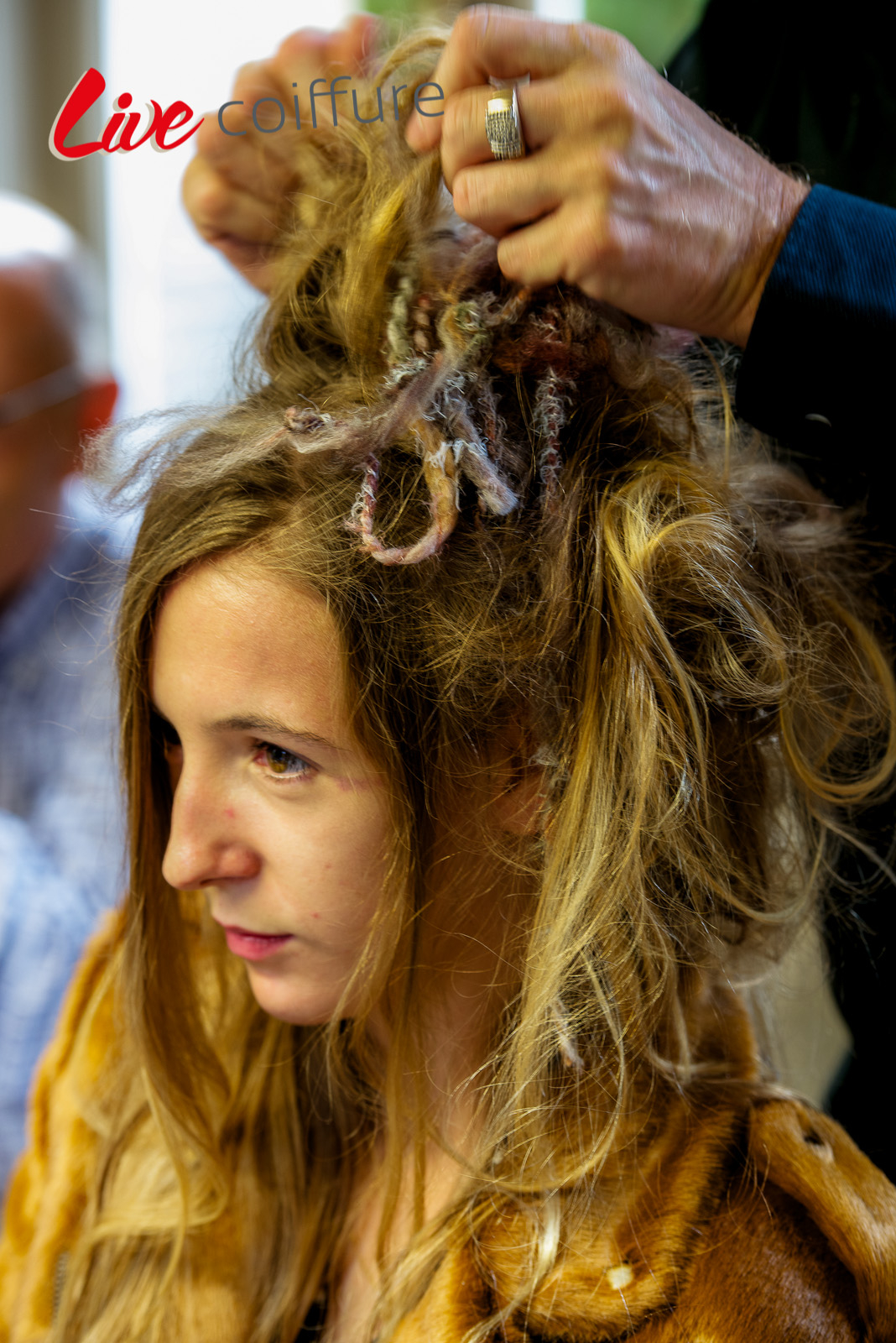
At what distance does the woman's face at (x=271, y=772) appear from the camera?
0.80 m

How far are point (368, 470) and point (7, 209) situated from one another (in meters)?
1.58

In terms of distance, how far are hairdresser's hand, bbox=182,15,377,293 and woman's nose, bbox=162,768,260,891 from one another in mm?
452

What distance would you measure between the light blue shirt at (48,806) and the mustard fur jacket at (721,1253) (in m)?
0.70

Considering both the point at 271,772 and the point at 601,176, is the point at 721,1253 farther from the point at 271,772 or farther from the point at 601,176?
the point at 601,176

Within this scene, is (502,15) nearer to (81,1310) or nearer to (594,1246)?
(594,1246)

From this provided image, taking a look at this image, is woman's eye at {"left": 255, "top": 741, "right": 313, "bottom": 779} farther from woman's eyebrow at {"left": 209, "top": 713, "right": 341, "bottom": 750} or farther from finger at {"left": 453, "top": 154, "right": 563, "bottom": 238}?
finger at {"left": 453, "top": 154, "right": 563, "bottom": 238}

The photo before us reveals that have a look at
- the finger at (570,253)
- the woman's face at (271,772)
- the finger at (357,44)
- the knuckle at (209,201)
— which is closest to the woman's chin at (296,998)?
the woman's face at (271,772)

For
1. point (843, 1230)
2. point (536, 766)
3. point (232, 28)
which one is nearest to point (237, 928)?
point (536, 766)

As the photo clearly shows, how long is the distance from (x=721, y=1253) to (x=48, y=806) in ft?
4.49

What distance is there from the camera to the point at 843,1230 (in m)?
0.78

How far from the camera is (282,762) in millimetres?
833

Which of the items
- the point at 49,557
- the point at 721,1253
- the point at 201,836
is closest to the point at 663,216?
the point at 201,836

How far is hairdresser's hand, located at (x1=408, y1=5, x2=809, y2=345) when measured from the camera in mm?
735

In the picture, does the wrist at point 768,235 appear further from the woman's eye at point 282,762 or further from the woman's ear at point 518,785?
the woman's eye at point 282,762
